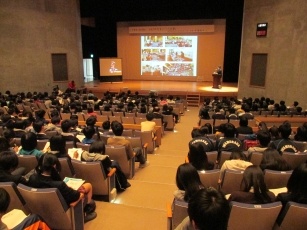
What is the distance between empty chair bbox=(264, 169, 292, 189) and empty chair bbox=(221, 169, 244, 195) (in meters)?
0.28

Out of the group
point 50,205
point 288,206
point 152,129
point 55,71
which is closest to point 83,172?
point 50,205

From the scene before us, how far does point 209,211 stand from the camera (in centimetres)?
141

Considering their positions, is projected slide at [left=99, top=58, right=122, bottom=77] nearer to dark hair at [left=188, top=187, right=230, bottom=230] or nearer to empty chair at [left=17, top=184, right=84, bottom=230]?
empty chair at [left=17, top=184, right=84, bottom=230]

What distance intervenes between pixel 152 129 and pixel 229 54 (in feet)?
43.8

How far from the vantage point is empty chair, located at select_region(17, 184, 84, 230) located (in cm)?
248

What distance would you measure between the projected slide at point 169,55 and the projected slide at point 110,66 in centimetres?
199

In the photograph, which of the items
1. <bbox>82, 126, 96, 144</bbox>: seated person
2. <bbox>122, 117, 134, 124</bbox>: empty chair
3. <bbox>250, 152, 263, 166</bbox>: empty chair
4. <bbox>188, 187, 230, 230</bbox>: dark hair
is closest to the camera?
<bbox>188, 187, 230, 230</bbox>: dark hair

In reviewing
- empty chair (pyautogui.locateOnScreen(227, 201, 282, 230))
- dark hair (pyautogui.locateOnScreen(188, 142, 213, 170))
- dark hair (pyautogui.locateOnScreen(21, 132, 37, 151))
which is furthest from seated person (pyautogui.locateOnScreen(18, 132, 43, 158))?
empty chair (pyautogui.locateOnScreen(227, 201, 282, 230))

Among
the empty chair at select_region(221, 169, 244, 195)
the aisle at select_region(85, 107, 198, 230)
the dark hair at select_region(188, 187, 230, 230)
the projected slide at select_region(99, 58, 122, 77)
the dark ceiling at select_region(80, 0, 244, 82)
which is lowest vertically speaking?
the aisle at select_region(85, 107, 198, 230)

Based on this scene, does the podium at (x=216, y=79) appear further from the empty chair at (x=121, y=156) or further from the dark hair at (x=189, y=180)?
the dark hair at (x=189, y=180)

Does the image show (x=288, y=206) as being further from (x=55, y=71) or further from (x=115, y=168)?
(x=55, y=71)

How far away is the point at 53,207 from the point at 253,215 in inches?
72.2

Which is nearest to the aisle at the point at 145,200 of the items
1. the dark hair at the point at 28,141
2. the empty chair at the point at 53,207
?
the empty chair at the point at 53,207

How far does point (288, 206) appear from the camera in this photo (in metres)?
2.22
